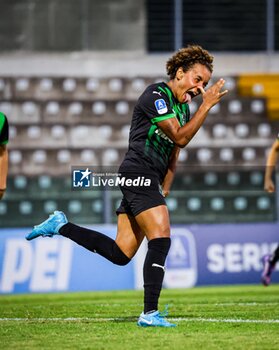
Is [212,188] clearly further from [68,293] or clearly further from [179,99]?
[179,99]

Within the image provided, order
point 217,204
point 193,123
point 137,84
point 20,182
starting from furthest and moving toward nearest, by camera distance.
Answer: point 137,84 → point 217,204 → point 20,182 → point 193,123

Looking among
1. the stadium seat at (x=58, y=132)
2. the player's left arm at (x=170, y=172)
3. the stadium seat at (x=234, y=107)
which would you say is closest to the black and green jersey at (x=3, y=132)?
the player's left arm at (x=170, y=172)

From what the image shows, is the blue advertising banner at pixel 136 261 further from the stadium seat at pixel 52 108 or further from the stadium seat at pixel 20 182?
the stadium seat at pixel 52 108

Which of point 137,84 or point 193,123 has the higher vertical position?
point 137,84

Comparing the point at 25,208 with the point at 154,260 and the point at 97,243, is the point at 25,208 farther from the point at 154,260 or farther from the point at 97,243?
the point at 154,260

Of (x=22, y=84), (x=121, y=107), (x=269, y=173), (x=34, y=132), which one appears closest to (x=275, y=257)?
(x=269, y=173)

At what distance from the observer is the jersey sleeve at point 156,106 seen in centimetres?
730

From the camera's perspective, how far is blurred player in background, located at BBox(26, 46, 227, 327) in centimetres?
719

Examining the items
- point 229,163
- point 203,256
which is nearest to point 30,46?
point 229,163

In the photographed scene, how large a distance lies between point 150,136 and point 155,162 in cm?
20

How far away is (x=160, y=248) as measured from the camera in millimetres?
7238

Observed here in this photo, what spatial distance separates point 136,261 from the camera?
14.3 m

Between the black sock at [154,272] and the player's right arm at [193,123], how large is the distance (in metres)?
0.74

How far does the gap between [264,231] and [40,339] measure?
8.85 meters
